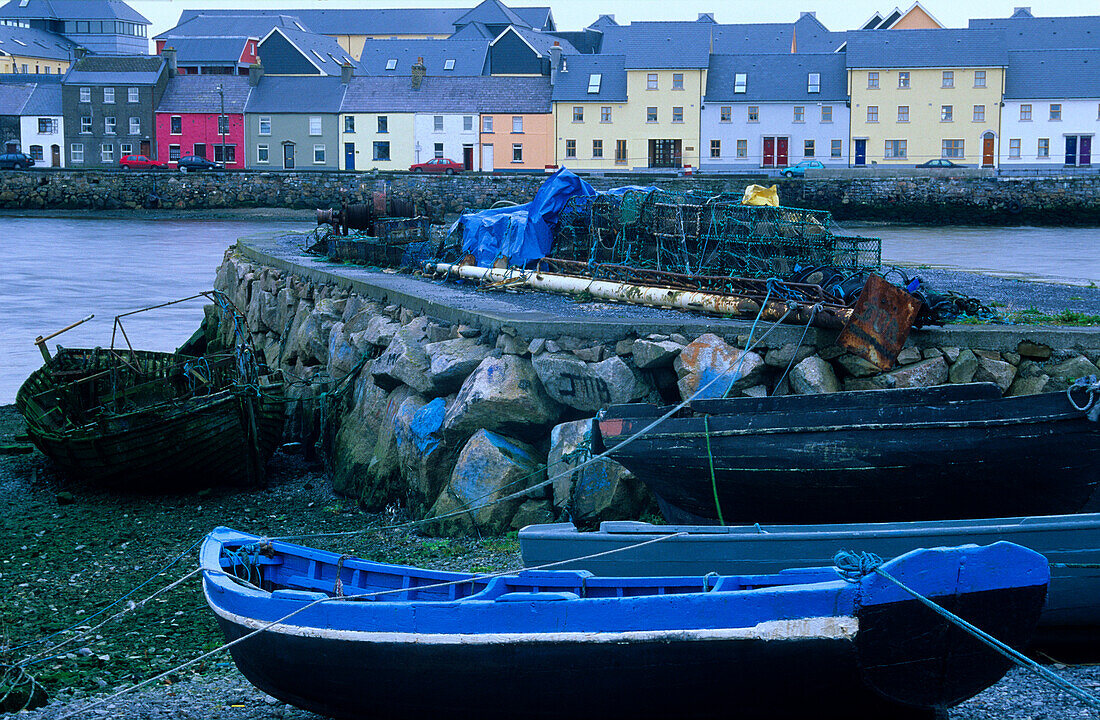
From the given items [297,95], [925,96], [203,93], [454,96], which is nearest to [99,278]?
[454,96]

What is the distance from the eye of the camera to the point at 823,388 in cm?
871

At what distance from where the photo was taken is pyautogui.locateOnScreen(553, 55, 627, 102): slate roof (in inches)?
2409

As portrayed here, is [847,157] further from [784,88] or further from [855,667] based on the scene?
[855,667]

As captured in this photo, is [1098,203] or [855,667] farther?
[1098,203]

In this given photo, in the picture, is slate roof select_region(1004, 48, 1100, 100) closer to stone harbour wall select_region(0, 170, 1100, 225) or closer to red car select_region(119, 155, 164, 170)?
stone harbour wall select_region(0, 170, 1100, 225)

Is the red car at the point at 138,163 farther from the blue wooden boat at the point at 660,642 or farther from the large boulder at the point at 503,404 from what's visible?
the blue wooden boat at the point at 660,642

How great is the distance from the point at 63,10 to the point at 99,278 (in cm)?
9479

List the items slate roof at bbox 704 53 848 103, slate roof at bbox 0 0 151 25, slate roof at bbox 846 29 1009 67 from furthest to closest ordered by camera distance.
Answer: slate roof at bbox 0 0 151 25 → slate roof at bbox 704 53 848 103 → slate roof at bbox 846 29 1009 67

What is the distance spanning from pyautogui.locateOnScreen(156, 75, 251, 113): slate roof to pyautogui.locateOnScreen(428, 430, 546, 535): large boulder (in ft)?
202

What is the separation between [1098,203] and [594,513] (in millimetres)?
44151

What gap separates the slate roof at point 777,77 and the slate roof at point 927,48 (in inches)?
53.1

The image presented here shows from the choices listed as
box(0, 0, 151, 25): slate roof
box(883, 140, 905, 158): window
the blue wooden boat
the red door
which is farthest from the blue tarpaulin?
box(0, 0, 151, 25): slate roof

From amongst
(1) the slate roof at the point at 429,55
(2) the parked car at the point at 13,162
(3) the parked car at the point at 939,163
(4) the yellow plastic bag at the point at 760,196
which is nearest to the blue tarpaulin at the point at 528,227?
(4) the yellow plastic bag at the point at 760,196

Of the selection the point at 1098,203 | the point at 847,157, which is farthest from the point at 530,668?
the point at 847,157
